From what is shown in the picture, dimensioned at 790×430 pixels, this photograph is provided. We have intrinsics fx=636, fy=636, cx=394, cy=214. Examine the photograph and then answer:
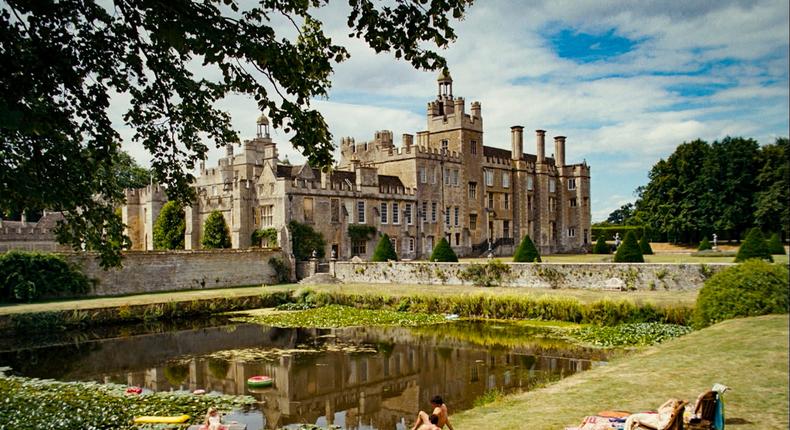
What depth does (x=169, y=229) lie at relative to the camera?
36.3 m

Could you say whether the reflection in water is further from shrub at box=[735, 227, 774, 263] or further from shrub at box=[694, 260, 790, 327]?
shrub at box=[735, 227, 774, 263]

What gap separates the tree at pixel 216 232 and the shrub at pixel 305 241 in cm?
406

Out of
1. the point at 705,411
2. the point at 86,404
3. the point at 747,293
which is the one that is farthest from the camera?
the point at 747,293

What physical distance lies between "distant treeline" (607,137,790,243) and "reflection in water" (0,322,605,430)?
111 ft

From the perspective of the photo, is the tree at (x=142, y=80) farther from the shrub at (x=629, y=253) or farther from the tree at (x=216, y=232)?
the tree at (x=216, y=232)

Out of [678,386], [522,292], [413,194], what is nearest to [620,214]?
[413,194]

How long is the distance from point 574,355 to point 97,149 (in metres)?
11.1

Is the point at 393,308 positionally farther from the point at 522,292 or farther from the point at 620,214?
the point at 620,214

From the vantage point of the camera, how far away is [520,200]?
5003 centimetres

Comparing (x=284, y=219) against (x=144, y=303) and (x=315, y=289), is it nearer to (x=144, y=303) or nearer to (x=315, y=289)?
(x=315, y=289)

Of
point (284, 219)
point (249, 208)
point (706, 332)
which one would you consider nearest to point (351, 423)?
A: point (706, 332)

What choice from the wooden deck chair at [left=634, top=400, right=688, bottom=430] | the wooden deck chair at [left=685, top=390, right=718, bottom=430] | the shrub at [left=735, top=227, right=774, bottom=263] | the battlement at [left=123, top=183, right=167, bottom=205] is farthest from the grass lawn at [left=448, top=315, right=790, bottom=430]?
the battlement at [left=123, top=183, right=167, bottom=205]

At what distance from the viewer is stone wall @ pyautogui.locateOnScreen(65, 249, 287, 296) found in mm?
27016

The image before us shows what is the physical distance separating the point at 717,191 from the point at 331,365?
42406 mm
